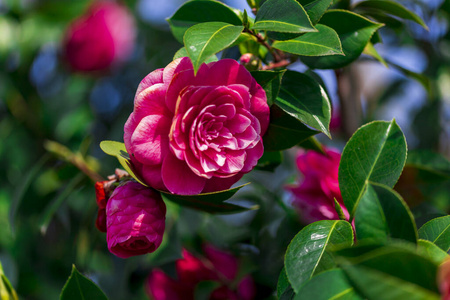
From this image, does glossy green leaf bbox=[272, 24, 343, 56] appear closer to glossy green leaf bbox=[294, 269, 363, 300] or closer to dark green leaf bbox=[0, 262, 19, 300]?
glossy green leaf bbox=[294, 269, 363, 300]

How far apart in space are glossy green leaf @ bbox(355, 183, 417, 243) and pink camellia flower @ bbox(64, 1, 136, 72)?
1.62 metres

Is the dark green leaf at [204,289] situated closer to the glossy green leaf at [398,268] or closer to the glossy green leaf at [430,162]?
the glossy green leaf at [430,162]

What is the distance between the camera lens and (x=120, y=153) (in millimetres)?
630

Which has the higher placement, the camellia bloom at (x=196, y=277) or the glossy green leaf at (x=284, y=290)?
the glossy green leaf at (x=284, y=290)

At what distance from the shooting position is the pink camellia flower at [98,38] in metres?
1.88

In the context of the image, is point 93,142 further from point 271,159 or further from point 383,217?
point 383,217

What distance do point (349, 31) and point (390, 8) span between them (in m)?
0.20

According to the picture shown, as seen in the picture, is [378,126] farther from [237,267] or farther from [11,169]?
[11,169]

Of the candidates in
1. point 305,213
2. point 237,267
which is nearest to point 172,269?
point 237,267

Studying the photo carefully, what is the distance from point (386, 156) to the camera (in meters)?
0.60

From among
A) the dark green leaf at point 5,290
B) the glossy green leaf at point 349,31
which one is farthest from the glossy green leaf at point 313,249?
the dark green leaf at point 5,290

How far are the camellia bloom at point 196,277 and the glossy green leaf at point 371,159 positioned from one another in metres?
0.48

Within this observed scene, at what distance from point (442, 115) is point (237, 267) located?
3.20 feet

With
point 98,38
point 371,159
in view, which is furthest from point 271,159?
point 98,38
